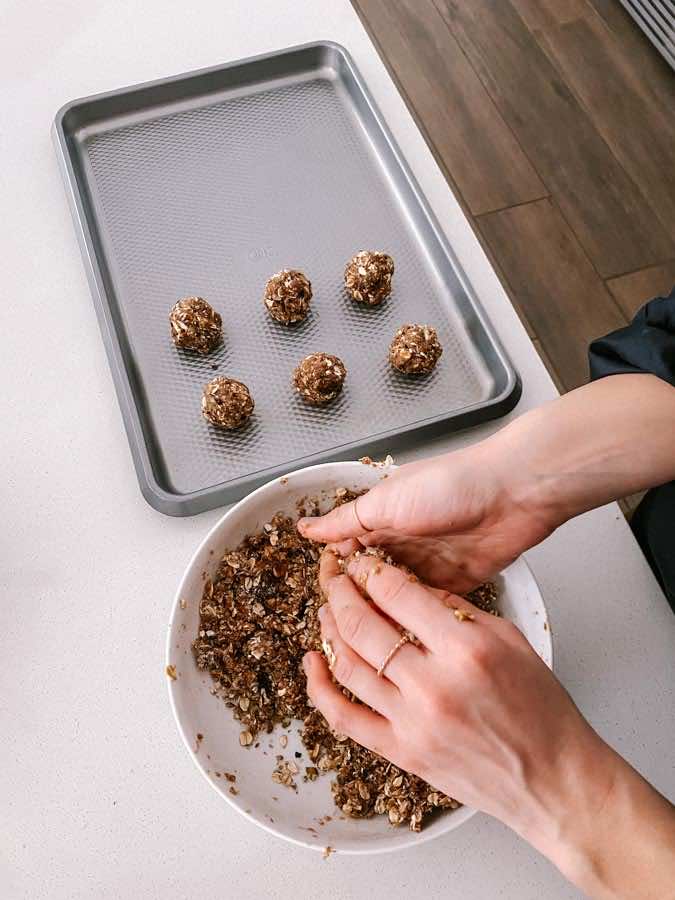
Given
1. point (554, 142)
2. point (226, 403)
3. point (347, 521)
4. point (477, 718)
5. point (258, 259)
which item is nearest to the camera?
point (477, 718)

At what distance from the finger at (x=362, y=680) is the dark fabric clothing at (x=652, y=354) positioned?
0.41m

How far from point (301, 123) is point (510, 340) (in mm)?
490

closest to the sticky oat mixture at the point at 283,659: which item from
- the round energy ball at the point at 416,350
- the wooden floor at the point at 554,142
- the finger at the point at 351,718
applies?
the finger at the point at 351,718

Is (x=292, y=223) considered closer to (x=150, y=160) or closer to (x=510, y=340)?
(x=150, y=160)

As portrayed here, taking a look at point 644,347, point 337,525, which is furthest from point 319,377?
point 644,347

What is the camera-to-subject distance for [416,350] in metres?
0.97

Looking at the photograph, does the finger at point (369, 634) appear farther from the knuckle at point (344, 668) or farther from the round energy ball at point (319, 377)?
the round energy ball at point (319, 377)

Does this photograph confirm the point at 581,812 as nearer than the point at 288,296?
Yes

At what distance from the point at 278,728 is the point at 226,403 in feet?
1.19

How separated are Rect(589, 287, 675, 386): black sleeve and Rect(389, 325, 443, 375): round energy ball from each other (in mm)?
195

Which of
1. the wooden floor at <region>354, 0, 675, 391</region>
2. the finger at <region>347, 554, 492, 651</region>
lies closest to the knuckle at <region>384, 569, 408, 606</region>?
the finger at <region>347, 554, 492, 651</region>

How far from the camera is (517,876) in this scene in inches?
29.4

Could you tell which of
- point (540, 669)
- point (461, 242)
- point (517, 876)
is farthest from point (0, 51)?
point (517, 876)

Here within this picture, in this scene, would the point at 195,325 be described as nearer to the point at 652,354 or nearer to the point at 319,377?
the point at 319,377
